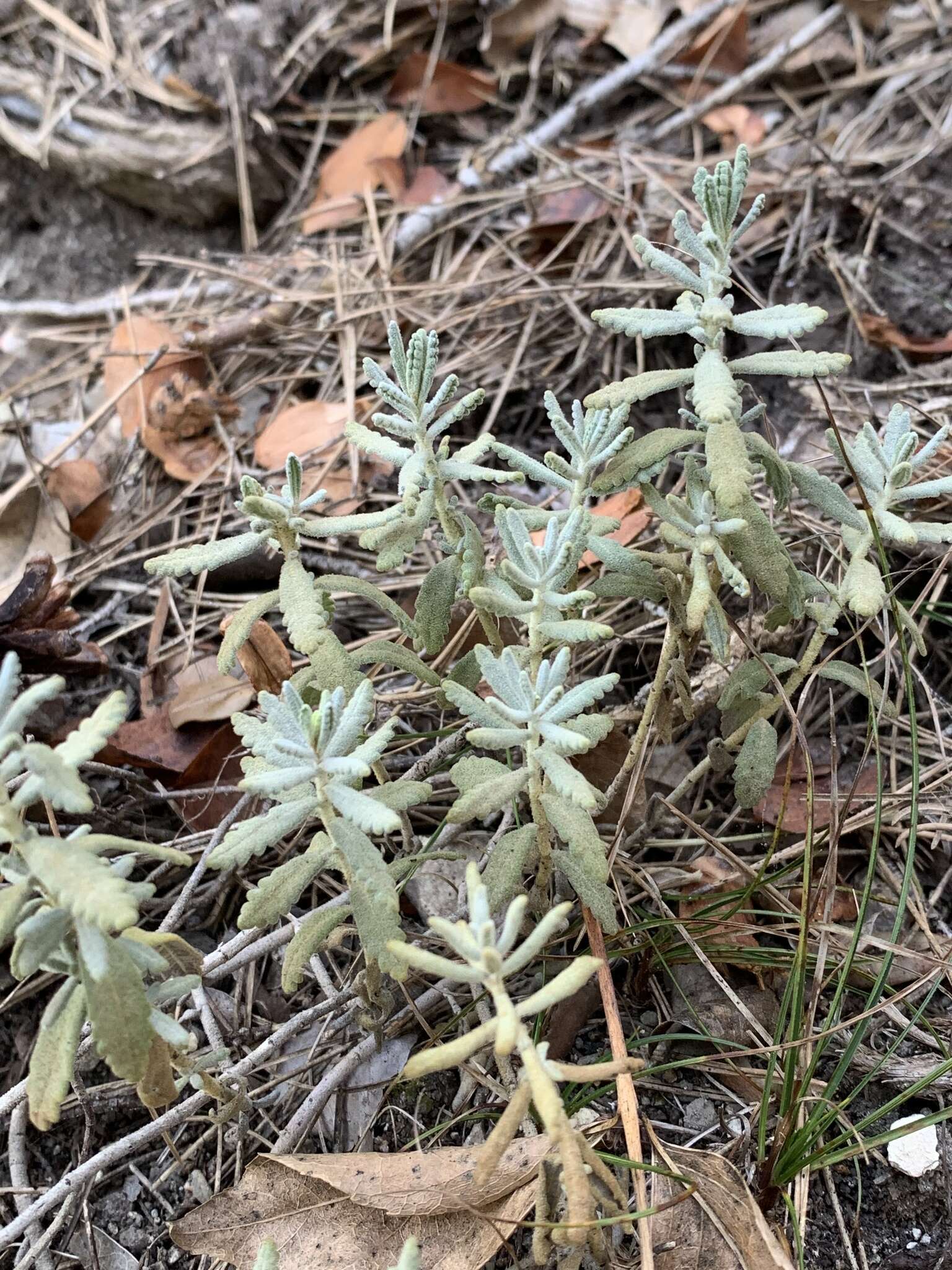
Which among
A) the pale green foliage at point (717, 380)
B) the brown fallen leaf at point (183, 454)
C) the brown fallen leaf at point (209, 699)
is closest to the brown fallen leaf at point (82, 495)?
the brown fallen leaf at point (183, 454)

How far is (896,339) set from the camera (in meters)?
2.98

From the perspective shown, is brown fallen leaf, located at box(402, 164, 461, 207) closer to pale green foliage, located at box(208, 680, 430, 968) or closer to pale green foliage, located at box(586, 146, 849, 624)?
pale green foliage, located at box(586, 146, 849, 624)

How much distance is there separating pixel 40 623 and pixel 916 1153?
2.11m

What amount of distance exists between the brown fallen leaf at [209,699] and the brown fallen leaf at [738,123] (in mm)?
2696

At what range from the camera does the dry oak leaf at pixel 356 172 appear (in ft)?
12.4

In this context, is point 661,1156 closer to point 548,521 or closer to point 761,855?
point 761,855

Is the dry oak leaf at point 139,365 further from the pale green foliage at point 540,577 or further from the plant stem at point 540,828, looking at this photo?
the plant stem at point 540,828

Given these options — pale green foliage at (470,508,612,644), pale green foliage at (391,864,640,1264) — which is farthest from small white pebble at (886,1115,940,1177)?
pale green foliage at (470,508,612,644)

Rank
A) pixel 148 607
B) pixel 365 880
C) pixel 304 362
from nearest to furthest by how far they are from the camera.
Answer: pixel 365 880, pixel 148 607, pixel 304 362

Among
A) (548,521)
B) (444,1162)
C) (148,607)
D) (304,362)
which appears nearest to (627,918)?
(444,1162)

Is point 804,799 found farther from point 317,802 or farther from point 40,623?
point 40,623

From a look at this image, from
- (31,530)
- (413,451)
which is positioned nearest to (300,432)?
(31,530)

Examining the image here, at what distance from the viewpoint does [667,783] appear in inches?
91.0

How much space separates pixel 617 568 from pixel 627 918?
0.70m
